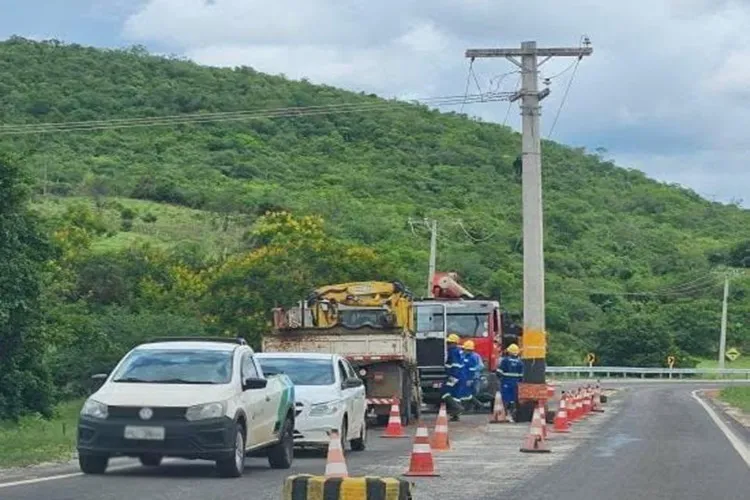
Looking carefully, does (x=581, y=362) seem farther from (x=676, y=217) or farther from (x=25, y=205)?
(x=25, y=205)

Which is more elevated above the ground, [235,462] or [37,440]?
[235,462]

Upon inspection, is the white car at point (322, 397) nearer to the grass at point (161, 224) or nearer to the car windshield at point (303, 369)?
the car windshield at point (303, 369)

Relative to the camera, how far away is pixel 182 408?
52.4 ft

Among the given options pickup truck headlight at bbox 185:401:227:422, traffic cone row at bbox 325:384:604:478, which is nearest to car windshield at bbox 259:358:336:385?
traffic cone row at bbox 325:384:604:478

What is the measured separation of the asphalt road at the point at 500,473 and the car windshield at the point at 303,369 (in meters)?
1.16

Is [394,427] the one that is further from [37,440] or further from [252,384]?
[252,384]

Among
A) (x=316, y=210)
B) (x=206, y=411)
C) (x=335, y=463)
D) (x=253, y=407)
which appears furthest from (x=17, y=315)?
(x=316, y=210)

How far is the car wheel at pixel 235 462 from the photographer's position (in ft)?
53.6

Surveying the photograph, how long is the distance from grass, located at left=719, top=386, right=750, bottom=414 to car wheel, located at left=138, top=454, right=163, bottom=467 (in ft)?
81.4

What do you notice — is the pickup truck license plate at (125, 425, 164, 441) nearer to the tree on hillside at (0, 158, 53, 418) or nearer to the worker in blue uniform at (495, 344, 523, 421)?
the tree on hillside at (0, 158, 53, 418)

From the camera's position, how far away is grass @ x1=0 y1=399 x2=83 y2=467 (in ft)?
64.5

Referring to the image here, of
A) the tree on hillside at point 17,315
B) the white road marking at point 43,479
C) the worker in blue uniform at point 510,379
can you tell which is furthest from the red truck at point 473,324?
the white road marking at point 43,479

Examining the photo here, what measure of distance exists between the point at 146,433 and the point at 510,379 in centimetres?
1931

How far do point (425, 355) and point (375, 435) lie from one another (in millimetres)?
9531
